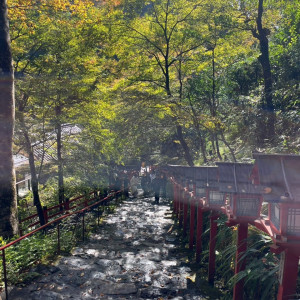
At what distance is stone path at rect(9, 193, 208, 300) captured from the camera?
6.68 m

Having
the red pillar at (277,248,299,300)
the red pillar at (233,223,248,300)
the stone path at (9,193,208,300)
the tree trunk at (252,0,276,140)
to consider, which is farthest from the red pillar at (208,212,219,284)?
the tree trunk at (252,0,276,140)

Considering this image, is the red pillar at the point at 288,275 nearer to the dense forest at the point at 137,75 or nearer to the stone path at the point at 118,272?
the stone path at the point at 118,272

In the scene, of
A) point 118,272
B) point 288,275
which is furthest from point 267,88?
point 288,275

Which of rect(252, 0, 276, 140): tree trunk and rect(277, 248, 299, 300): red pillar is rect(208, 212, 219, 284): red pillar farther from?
rect(252, 0, 276, 140): tree trunk

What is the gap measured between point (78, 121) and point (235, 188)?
917cm

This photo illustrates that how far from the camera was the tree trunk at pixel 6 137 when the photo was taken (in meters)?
8.56

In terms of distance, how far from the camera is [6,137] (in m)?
8.77

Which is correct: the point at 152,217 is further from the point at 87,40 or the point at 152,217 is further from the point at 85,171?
the point at 87,40

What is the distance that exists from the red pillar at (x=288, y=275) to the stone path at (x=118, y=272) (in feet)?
9.67

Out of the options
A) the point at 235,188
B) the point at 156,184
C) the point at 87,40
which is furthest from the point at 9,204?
the point at 156,184

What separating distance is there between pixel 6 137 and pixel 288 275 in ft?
25.3

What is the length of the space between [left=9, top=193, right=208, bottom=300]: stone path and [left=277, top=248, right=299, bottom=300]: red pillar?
2948 mm

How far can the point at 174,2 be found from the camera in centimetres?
1470

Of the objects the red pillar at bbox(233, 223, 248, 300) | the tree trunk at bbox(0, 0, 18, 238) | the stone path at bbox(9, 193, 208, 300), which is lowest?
the stone path at bbox(9, 193, 208, 300)
